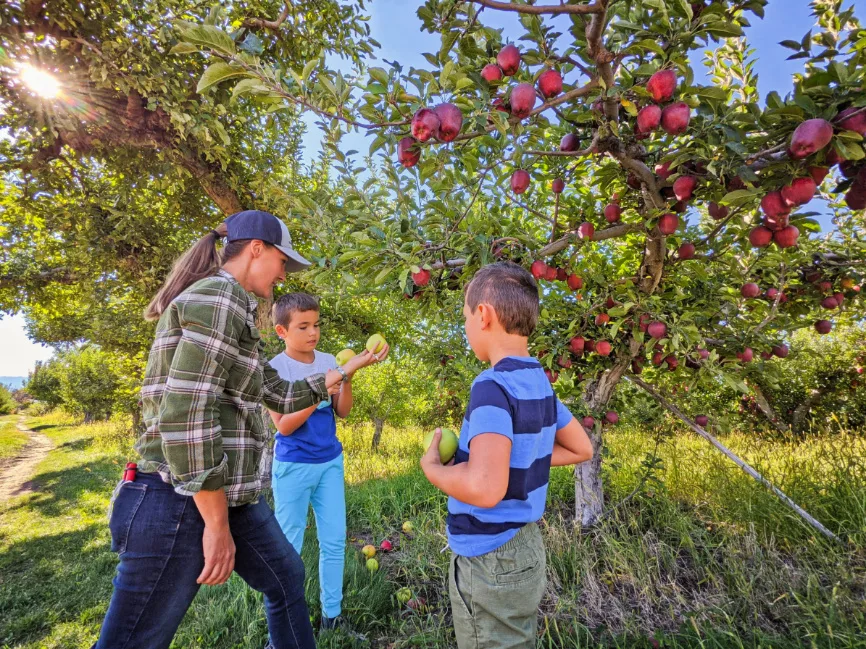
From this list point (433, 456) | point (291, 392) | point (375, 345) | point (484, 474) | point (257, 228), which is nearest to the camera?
point (484, 474)

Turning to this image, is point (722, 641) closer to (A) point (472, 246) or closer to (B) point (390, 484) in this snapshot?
(A) point (472, 246)

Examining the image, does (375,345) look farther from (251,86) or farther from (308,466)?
(251,86)

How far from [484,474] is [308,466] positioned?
1.48m

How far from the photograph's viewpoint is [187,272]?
1.43m

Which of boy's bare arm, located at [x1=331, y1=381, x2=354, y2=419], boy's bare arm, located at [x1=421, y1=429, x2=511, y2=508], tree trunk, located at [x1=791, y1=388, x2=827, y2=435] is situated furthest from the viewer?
tree trunk, located at [x1=791, y1=388, x2=827, y2=435]

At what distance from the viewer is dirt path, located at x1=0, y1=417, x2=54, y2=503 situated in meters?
7.69

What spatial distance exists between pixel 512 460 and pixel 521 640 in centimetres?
51

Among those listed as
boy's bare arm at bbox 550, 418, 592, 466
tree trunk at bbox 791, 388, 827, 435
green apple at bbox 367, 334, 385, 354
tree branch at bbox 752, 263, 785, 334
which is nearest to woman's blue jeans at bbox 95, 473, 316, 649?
green apple at bbox 367, 334, 385, 354

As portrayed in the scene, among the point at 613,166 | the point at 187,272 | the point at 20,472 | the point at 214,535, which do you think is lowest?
the point at 20,472

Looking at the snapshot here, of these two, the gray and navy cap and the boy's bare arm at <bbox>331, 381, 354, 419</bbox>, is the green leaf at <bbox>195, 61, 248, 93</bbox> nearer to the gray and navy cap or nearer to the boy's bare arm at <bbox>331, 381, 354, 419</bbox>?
the gray and navy cap

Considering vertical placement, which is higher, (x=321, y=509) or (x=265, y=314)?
(x=265, y=314)

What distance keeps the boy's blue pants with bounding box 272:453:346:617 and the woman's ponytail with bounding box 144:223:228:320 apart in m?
1.12

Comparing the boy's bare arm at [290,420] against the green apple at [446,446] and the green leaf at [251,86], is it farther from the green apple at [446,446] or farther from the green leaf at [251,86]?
the green leaf at [251,86]

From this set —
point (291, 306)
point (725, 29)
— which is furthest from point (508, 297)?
point (291, 306)
